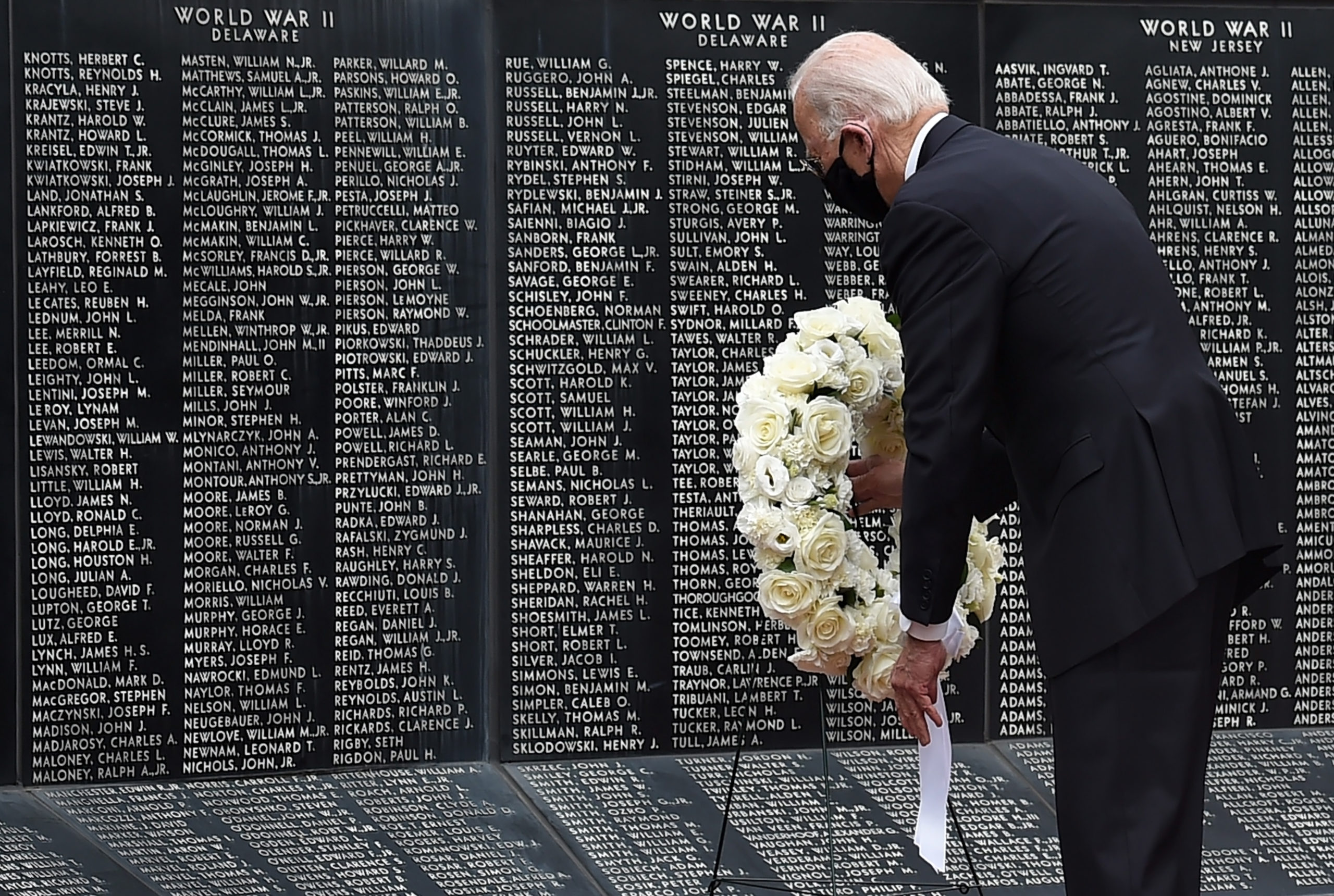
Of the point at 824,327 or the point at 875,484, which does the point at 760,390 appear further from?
the point at 875,484

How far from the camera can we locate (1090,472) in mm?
2600

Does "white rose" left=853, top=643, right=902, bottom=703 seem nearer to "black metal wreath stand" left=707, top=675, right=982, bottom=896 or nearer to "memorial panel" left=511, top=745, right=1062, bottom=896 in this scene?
"black metal wreath stand" left=707, top=675, right=982, bottom=896

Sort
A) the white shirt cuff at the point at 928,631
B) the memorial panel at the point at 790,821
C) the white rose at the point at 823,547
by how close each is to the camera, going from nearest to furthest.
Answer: the white shirt cuff at the point at 928,631, the white rose at the point at 823,547, the memorial panel at the point at 790,821

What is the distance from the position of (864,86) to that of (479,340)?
238 cm

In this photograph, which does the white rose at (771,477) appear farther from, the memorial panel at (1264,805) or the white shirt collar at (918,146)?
the memorial panel at (1264,805)

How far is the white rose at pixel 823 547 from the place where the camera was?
3.14m

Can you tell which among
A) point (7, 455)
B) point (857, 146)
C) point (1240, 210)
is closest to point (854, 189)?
point (857, 146)

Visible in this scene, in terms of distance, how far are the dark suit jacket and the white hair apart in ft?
0.66

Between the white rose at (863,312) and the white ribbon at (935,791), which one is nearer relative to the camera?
the white ribbon at (935,791)

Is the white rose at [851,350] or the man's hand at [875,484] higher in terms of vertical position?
the white rose at [851,350]


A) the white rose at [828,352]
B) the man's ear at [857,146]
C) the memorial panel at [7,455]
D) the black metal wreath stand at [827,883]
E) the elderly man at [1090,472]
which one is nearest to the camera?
the elderly man at [1090,472]

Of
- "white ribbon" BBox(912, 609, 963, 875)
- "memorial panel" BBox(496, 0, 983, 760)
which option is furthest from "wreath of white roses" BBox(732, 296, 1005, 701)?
"memorial panel" BBox(496, 0, 983, 760)

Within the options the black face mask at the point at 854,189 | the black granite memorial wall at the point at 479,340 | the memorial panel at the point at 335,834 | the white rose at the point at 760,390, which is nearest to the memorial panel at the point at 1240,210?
the black granite memorial wall at the point at 479,340

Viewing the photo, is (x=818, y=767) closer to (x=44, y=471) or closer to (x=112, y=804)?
(x=112, y=804)
